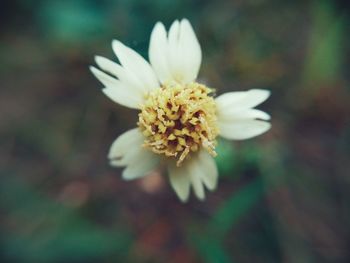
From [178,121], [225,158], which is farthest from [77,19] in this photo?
[178,121]

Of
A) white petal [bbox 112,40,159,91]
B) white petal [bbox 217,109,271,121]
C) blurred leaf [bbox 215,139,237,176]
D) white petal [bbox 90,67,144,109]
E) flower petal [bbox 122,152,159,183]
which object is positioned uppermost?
white petal [bbox 112,40,159,91]

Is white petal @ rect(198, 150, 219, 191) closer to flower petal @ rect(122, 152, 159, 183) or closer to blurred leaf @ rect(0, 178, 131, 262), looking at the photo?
flower petal @ rect(122, 152, 159, 183)

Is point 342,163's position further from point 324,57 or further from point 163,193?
point 163,193

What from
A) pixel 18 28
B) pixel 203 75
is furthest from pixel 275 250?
pixel 18 28

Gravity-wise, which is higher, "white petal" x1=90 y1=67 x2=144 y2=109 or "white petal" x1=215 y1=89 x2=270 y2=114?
"white petal" x1=90 y1=67 x2=144 y2=109

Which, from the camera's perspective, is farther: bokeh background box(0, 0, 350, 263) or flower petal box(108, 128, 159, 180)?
bokeh background box(0, 0, 350, 263)

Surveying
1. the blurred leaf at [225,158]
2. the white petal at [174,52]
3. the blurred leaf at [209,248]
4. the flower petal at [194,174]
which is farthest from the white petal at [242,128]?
the blurred leaf at [209,248]

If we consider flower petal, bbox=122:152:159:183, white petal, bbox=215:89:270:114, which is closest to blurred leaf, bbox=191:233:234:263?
flower petal, bbox=122:152:159:183

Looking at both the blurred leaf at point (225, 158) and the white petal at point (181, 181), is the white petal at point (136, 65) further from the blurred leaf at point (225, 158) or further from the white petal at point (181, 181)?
the blurred leaf at point (225, 158)
